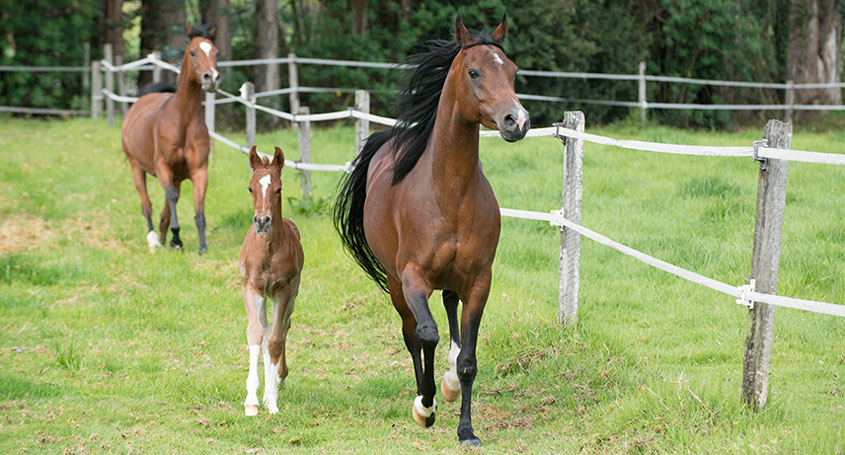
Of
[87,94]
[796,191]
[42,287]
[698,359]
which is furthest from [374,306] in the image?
[87,94]

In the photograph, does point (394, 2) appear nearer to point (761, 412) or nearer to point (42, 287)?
point (42, 287)

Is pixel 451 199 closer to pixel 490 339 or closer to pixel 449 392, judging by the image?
pixel 449 392

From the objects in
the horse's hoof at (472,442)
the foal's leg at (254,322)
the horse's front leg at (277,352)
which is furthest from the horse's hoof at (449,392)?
the foal's leg at (254,322)

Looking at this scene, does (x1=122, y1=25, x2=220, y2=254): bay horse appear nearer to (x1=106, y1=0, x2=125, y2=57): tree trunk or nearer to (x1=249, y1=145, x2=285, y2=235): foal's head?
(x1=249, y1=145, x2=285, y2=235): foal's head

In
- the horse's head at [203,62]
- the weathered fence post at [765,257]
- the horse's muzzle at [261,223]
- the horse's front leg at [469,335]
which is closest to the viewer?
the weathered fence post at [765,257]

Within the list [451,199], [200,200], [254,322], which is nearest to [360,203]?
[254,322]

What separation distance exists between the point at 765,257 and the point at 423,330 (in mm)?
1793

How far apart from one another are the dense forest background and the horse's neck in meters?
9.74

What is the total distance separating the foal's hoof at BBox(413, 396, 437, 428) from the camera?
191 inches

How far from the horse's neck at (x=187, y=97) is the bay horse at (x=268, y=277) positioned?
4.84 meters

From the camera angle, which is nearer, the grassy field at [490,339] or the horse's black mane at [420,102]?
the grassy field at [490,339]

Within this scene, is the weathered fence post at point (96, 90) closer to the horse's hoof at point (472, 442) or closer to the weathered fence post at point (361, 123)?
the weathered fence post at point (361, 123)

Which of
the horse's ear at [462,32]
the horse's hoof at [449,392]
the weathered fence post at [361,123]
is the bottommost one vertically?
the horse's hoof at [449,392]

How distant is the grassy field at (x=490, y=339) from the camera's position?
4621 mm
